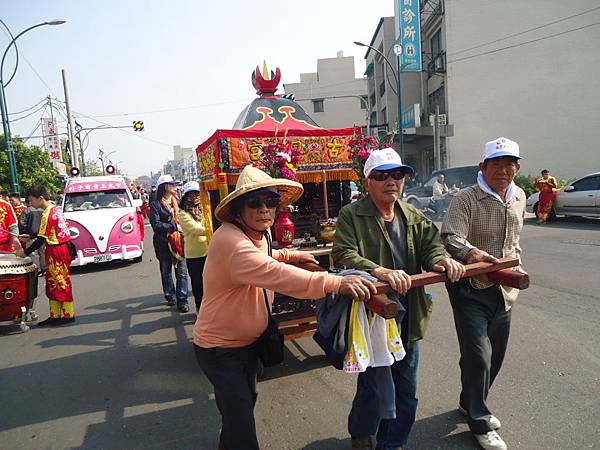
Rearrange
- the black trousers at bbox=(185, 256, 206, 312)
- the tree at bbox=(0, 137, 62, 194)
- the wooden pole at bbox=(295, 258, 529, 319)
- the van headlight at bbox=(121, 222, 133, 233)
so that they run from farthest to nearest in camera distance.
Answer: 1. the tree at bbox=(0, 137, 62, 194)
2. the van headlight at bbox=(121, 222, 133, 233)
3. the black trousers at bbox=(185, 256, 206, 312)
4. the wooden pole at bbox=(295, 258, 529, 319)

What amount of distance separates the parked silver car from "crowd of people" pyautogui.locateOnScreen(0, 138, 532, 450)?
10510 millimetres

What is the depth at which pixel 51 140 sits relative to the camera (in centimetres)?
2983

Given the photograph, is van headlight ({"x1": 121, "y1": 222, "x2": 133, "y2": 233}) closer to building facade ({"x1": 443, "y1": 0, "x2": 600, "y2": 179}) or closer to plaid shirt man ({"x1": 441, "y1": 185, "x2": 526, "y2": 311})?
plaid shirt man ({"x1": 441, "y1": 185, "x2": 526, "y2": 311})

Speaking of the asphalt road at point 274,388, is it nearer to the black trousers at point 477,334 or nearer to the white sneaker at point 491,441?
the white sneaker at point 491,441

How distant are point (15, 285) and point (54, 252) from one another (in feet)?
1.98

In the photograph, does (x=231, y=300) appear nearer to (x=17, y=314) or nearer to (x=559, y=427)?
(x=559, y=427)

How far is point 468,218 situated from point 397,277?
Answer: 1024 millimetres

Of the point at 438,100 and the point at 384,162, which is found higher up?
the point at 438,100

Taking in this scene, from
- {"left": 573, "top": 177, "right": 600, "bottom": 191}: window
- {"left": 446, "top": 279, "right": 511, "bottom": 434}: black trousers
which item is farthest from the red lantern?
{"left": 573, "top": 177, "right": 600, "bottom": 191}: window

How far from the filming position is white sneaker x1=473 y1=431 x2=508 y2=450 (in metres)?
2.58

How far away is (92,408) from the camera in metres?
3.50

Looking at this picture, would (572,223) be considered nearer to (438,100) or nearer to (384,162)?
(384,162)

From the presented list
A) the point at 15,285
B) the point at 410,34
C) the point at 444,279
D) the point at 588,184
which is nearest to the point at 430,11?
the point at 410,34

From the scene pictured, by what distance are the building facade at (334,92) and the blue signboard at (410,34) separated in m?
23.2
